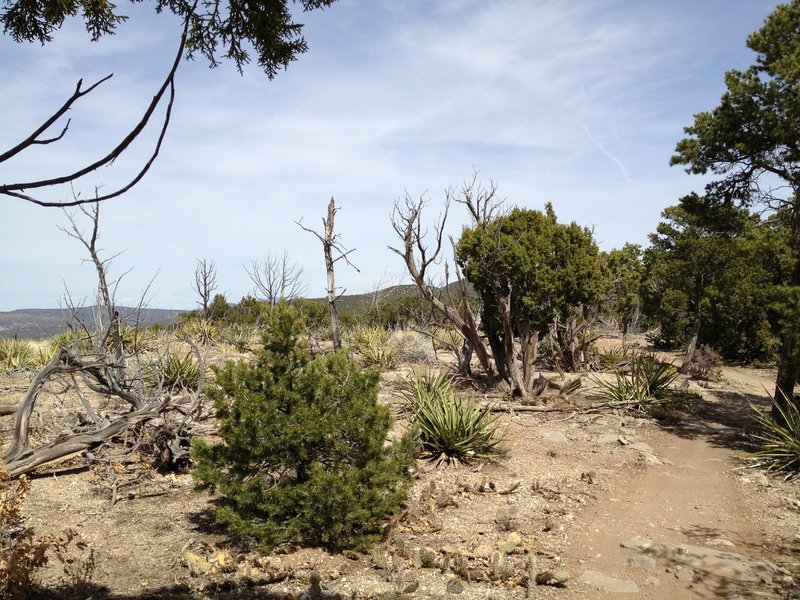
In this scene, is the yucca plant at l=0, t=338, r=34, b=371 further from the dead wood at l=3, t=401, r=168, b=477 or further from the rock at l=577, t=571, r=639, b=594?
the rock at l=577, t=571, r=639, b=594

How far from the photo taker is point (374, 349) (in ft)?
55.8

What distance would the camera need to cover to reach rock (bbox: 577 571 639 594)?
4426 millimetres

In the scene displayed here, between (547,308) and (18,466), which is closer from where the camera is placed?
(18,466)

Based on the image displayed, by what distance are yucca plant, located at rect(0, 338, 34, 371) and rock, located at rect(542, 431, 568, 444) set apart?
12377 mm

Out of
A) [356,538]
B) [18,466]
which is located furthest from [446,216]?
[18,466]

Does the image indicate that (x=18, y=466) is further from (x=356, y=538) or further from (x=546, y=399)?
(x=546, y=399)

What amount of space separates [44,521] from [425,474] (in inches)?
164

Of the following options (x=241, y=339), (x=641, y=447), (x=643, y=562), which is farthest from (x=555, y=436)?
(x=241, y=339)

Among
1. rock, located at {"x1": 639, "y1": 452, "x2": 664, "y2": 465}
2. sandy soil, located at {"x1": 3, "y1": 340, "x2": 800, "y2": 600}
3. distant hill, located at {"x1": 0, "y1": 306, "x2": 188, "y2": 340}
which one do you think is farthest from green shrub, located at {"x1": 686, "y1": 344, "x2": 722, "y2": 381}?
distant hill, located at {"x1": 0, "y1": 306, "x2": 188, "y2": 340}

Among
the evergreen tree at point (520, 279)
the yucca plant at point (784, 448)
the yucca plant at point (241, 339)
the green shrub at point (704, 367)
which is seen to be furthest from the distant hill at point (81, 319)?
the green shrub at point (704, 367)

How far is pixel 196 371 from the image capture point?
12.2 m

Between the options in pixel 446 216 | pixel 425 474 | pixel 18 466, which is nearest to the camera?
pixel 18 466

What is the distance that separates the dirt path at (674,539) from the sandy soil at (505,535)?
0.7 inches

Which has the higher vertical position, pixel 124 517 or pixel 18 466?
pixel 18 466
